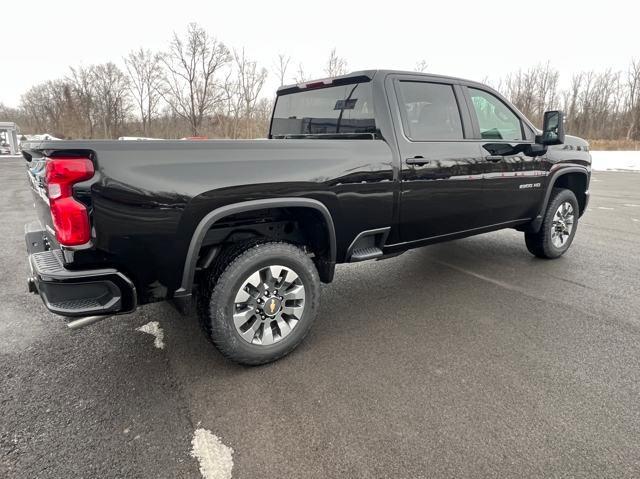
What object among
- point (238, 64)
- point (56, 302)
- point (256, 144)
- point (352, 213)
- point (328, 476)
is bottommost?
point (328, 476)

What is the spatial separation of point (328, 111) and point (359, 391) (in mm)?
2320

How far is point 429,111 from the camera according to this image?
3.56 m

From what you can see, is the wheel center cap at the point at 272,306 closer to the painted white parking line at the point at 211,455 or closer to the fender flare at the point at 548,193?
the painted white parking line at the point at 211,455

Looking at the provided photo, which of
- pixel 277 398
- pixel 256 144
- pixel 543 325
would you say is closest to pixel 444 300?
pixel 543 325

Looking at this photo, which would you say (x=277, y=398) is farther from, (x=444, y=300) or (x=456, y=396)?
(x=444, y=300)

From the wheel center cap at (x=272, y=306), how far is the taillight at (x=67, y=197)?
1123 mm

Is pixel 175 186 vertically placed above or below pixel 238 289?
above

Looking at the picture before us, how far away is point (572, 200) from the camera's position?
16.5ft

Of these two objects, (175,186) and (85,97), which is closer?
(175,186)

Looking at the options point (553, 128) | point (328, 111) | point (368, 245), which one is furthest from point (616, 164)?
point (368, 245)

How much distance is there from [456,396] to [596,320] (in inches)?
69.8

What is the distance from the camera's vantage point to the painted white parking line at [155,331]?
9.86 ft

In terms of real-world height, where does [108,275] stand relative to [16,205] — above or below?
above

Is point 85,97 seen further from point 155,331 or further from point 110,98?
point 155,331
